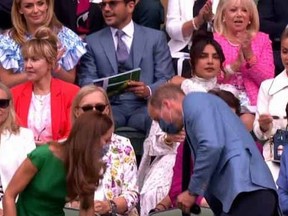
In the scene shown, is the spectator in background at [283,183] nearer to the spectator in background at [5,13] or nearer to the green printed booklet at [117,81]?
the green printed booklet at [117,81]

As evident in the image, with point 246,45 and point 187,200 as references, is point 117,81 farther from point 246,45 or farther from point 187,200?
point 187,200

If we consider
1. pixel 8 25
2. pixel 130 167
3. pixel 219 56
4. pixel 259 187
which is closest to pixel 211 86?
pixel 219 56

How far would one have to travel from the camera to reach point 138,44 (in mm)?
8250

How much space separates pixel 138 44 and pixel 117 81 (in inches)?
22.2

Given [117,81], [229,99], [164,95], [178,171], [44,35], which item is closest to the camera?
[164,95]

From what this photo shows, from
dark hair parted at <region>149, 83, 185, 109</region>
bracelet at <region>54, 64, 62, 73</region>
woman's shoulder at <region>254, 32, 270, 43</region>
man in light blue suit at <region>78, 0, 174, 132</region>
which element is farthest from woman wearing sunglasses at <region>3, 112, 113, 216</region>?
woman's shoulder at <region>254, 32, 270, 43</region>

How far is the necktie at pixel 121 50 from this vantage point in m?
8.22

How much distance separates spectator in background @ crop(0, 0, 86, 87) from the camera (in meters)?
7.95

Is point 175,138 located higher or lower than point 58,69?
lower

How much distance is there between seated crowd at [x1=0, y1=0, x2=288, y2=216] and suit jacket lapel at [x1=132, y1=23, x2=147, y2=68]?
11mm

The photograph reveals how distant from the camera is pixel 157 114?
5883 mm

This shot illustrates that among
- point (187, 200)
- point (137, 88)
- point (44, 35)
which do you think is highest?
point (44, 35)

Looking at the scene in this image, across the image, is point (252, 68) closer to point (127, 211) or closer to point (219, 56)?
point (219, 56)

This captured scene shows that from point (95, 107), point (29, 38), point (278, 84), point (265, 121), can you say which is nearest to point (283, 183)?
point (265, 121)
